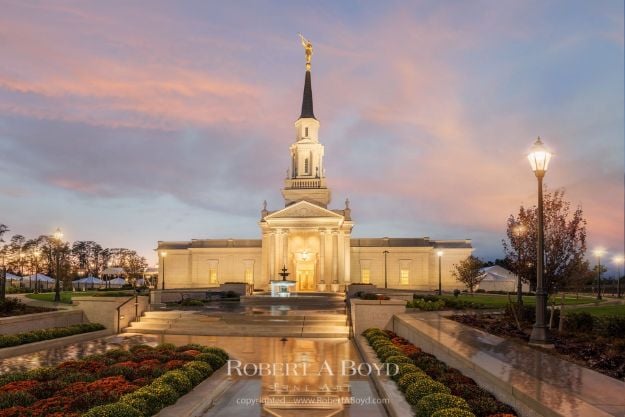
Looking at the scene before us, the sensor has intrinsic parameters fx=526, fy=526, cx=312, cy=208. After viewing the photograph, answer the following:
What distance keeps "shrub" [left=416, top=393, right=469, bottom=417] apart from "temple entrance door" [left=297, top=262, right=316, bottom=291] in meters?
57.4

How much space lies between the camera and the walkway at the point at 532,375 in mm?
7903

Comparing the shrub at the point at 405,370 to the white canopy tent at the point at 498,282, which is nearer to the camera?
the shrub at the point at 405,370

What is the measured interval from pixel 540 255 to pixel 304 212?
4983 centimetres

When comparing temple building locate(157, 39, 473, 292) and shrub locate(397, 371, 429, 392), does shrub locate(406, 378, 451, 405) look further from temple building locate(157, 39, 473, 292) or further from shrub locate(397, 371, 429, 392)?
temple building locate(157, 39, 473, 292)

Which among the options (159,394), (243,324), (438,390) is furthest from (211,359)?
(243,324)

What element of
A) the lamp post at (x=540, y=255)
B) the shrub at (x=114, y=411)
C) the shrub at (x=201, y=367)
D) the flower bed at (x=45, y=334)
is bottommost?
the flower bed at (x=45, y=334)

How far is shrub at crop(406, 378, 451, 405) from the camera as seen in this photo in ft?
34.0

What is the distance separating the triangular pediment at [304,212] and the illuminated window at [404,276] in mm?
17993

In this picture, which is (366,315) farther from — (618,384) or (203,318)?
(618,384)

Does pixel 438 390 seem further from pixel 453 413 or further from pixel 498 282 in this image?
pixel 498 282

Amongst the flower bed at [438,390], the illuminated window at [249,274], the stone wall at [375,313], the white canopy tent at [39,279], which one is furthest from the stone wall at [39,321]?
the illuminated window at [249,274]

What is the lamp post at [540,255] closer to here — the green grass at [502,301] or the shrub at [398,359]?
the shrub at [398,359]

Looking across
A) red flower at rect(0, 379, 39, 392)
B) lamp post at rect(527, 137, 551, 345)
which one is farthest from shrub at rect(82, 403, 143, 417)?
lamp post at rect(527, 137, 551, 345)

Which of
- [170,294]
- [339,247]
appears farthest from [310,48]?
[170,294]
